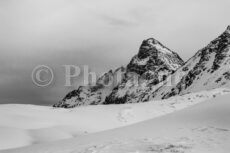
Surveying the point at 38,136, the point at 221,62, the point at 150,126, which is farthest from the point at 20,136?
the point at 221,62

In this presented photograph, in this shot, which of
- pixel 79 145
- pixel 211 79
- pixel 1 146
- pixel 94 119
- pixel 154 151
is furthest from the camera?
pixel 211 79

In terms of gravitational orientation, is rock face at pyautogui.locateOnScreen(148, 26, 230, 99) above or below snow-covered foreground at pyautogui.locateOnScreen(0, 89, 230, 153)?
above

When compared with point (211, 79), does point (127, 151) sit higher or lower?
lower

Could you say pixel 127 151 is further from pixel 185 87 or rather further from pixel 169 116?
pixel 185 87

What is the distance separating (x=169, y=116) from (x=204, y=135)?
8.81 feet

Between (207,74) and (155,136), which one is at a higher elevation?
(207,74)

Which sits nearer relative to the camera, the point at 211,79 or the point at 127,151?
the point at 127,151

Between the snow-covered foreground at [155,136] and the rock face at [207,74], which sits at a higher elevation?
the rock face at [207,74]

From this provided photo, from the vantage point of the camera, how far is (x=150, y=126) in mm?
12477

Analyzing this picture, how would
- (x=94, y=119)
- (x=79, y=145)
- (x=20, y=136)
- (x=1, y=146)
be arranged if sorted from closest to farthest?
(x=79, y=145)
(x=1, y=146)
(x=20, y=136)
(x=94, y=119)

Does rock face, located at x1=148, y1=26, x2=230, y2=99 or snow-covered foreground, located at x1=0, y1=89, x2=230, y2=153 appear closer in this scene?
snow-covered foreground, located at x1=0, y1=89, x2=230, y2=153

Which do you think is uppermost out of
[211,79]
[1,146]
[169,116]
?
[211,79]

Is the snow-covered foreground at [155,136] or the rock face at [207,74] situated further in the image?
the rock face at [207,74]

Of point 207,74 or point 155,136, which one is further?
point 207,74
